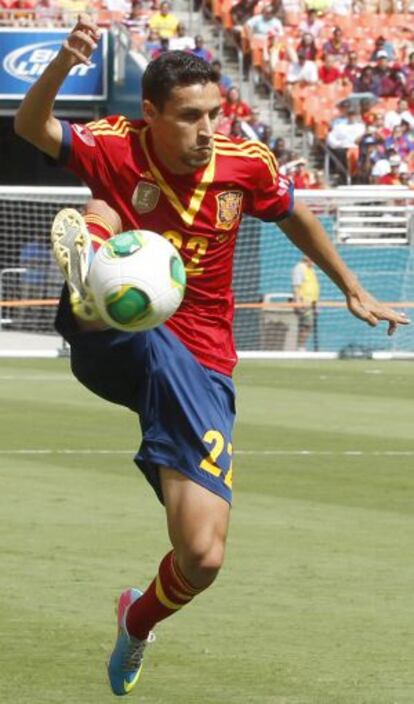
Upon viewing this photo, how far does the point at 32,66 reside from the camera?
100ft

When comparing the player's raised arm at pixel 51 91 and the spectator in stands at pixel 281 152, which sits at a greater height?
the player's raised arm at pixel 51 91

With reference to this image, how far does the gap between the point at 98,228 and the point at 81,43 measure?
61 centimetres

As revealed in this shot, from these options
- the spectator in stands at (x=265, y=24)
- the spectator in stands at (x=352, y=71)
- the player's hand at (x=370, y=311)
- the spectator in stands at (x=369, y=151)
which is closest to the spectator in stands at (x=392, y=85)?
the spectator in stands at (x=352, y=71)

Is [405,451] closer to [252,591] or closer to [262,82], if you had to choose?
[252,591]

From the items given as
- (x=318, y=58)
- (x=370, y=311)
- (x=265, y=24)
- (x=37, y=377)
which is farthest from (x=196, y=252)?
(x=265, y=24)

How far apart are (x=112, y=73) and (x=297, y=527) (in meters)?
20.9

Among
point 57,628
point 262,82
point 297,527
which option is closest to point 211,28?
point 262,82

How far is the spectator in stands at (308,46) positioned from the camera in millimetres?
33375

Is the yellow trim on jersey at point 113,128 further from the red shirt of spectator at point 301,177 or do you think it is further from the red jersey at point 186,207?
the red shirt of spectator at point 301,177

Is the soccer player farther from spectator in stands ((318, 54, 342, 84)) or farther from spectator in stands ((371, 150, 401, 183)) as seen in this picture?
spectator in stands ((318, 54, 342, 84))

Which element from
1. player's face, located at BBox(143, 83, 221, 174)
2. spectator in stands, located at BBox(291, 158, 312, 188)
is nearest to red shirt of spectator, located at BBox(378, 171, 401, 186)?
spectator in stands, located at BBox(291, 158, 312, 188)

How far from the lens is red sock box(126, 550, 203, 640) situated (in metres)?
6.53

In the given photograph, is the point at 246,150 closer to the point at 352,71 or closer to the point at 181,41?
the point at 181,41

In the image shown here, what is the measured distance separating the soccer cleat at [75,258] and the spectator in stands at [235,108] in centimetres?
2467
